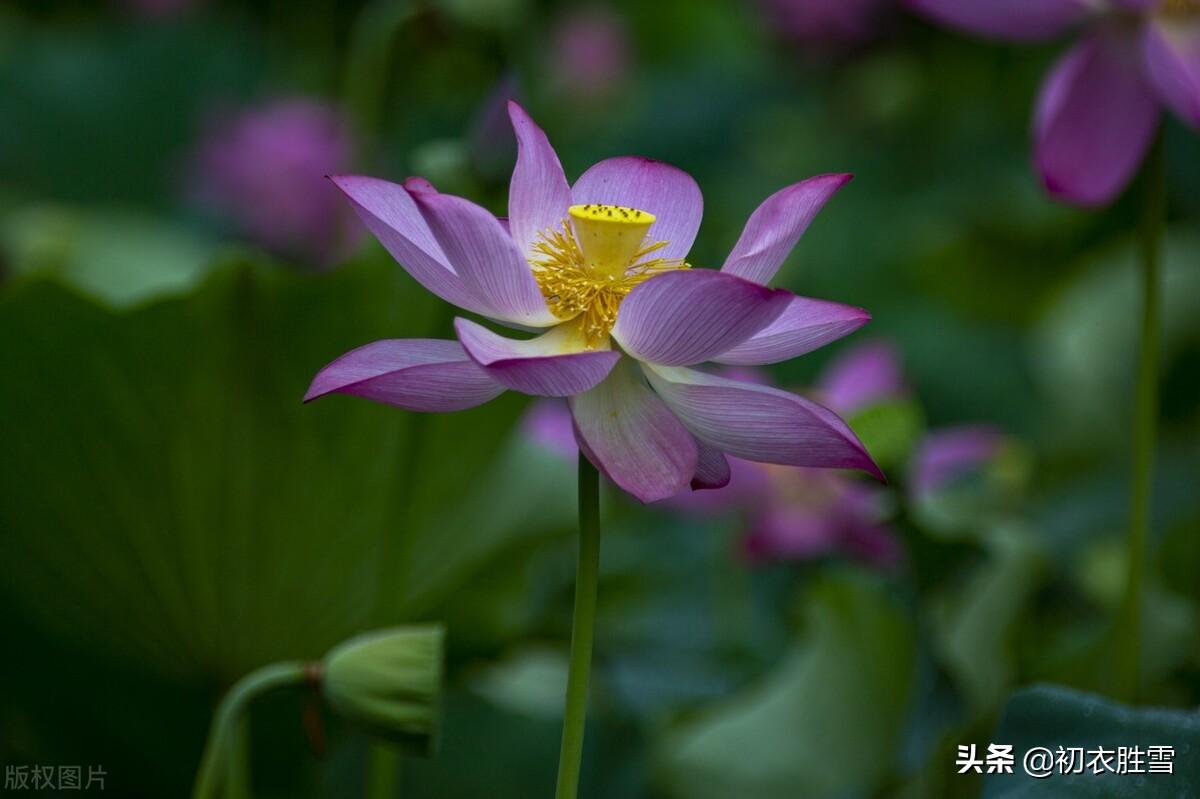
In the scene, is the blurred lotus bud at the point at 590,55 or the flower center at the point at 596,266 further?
the blurred lotus bud at the point at 590,55

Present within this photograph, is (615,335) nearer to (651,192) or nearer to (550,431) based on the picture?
(651,192)

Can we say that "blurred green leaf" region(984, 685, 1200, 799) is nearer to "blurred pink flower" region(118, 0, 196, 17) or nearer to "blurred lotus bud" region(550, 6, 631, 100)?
"blurred lotus bud" region(550, 6, 631, 100)

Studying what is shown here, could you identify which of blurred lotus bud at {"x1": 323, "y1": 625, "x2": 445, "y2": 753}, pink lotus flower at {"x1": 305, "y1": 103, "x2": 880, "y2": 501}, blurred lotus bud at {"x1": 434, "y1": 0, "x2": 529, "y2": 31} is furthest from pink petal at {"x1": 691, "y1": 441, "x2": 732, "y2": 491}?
blurred lotus bud at {"x1": 434, "y1": 0, "x2": 529, "y2": 31}

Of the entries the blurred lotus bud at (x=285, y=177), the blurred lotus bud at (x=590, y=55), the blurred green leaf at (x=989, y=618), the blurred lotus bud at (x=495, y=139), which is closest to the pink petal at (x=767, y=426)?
the blurred lotus bud at (x=495, y=139)

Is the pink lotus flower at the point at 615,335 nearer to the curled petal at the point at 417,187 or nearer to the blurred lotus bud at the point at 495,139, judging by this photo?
the curled petal at the point at 417,187

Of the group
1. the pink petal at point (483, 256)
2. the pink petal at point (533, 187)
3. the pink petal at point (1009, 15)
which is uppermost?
the pink petal at point (1009, 15)
